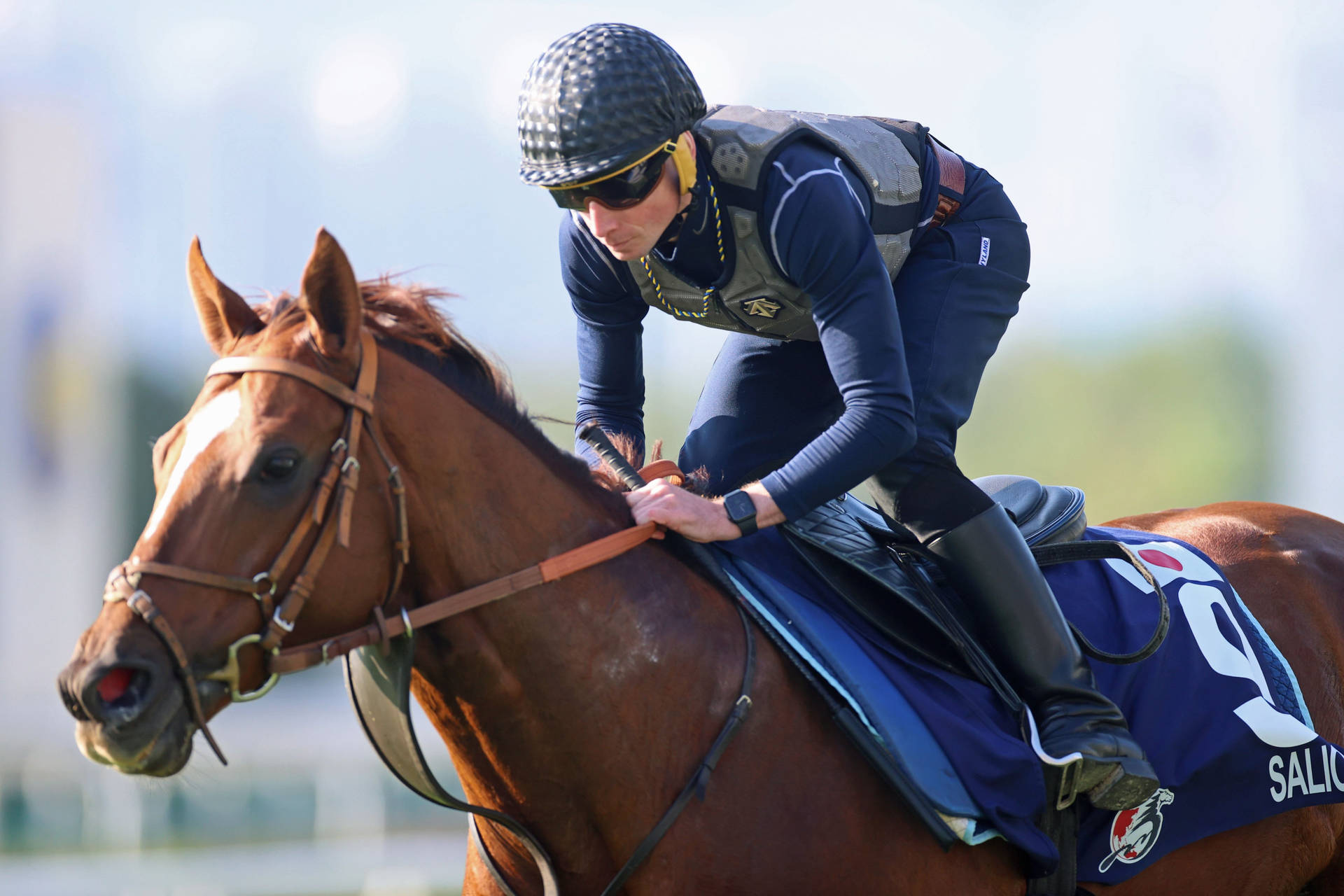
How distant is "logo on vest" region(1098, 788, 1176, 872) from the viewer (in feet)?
10.8

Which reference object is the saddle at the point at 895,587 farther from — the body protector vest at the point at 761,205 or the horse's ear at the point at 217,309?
the horse's ear at the point at 217,309

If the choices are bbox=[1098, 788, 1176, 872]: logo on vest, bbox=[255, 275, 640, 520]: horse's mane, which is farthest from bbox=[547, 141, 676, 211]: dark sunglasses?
bbox=[1098, 788, 1176, 872]: logo on vest

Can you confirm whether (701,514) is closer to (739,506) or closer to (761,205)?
(739,506)

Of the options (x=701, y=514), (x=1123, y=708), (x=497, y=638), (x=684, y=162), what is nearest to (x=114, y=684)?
(x=497, y=638)

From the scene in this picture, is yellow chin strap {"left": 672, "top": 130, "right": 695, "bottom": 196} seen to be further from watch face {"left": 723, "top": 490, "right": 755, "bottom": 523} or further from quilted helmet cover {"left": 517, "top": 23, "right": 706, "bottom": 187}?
watch face {"left": 723, "top": 490, "right": 755, "bottom": 523}

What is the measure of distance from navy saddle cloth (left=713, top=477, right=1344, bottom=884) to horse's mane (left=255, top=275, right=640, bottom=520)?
44 cm

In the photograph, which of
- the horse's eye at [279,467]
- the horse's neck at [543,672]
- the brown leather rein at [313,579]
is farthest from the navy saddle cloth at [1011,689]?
the horse's eye at [279,467]

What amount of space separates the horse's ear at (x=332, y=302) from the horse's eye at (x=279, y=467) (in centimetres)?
24

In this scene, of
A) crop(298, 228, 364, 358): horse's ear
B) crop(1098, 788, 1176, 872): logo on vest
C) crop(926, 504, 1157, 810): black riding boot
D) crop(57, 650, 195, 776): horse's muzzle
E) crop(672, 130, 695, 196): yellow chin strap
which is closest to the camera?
crop(57, 650, 195, 776): horse's muzzle

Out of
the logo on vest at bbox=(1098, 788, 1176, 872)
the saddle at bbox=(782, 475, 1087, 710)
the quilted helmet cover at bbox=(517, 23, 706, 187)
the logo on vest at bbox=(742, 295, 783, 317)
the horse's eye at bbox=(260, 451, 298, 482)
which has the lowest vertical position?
the logo on vest at bbox=(1098, 788, 1176, 872)

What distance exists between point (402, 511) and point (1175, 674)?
2224mm

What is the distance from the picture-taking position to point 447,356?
9.39 ft

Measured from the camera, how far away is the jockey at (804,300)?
293 centimetres

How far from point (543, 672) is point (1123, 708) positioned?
166 cm
